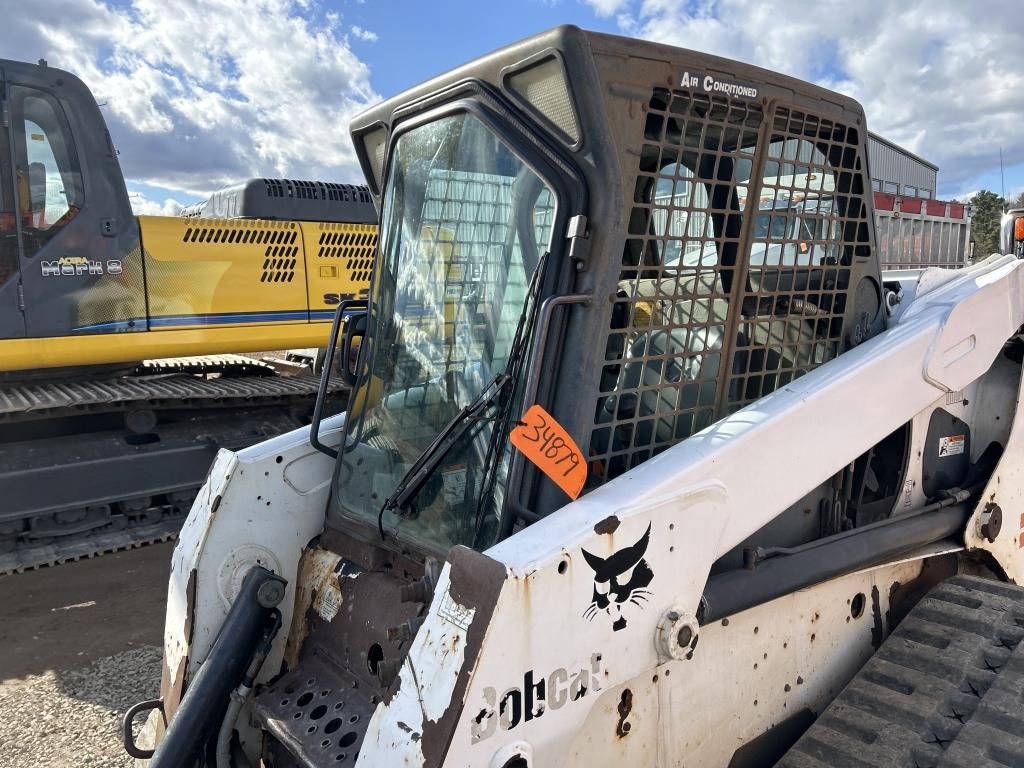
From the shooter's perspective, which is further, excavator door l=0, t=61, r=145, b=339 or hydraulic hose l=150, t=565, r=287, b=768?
excavator door l=0, t=61, r=145, b=339

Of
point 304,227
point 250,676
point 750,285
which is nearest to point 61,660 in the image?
point 250,676

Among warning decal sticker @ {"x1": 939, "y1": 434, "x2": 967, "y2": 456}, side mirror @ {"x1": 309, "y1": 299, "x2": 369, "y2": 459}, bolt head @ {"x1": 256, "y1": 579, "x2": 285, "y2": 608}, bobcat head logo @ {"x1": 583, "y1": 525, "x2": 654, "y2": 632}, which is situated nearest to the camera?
bobcat head logo @ {"x1": 583, "y1": 525, "x2": 654, "y2": 632}

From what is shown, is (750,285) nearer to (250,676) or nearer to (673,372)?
(673,372)

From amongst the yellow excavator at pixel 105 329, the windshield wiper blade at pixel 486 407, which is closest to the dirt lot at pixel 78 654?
the yellow excavator at pixel 105 329

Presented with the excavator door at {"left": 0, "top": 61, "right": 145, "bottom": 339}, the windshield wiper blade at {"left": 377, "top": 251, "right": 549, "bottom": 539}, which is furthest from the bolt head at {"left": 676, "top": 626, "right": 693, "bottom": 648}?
the excavator door at {"left": 0, "top": 61, "right": 145, "bottom": 339}

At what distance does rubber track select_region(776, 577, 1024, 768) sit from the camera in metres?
2.15

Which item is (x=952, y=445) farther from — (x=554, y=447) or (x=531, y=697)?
(x=531, y=697)

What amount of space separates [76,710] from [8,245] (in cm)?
292

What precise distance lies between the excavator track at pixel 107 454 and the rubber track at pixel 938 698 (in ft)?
15.1

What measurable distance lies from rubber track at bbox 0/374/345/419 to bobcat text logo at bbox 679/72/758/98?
440cm

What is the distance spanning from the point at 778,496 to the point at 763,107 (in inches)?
41.4

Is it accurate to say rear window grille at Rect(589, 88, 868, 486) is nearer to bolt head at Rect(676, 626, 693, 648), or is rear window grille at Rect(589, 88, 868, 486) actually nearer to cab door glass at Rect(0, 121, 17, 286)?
bolt head at Rect(676, 626, 693, 648)

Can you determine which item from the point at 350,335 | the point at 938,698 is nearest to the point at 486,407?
the point at 350,335

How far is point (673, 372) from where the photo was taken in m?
2.37
